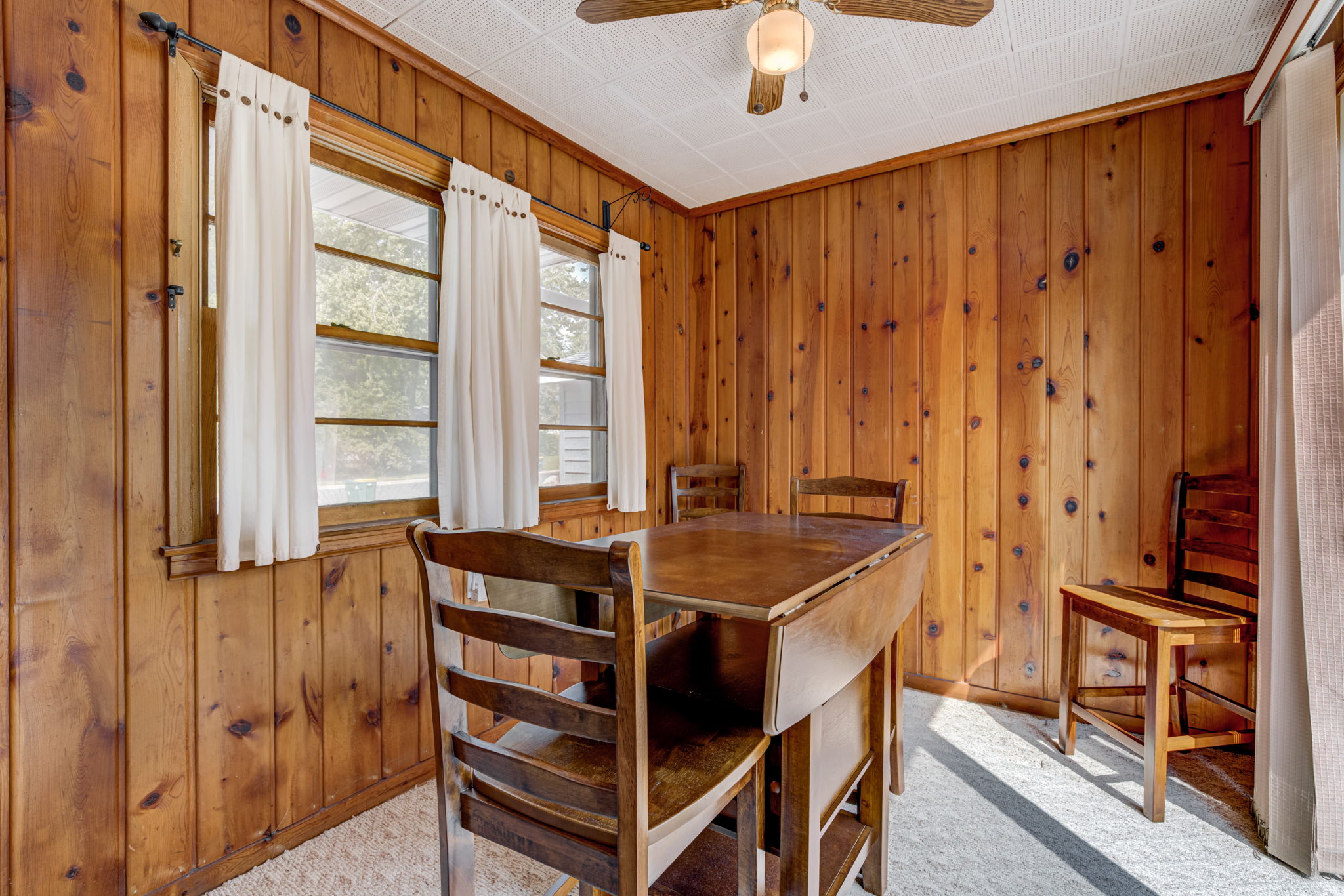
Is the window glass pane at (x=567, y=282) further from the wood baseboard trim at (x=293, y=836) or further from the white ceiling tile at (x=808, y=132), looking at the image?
the wood baseboard trim at (x=293, y=836)

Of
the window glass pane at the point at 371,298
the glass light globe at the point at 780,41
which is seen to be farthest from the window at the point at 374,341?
the glass light globe at the point at 780,41

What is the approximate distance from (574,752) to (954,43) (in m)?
2.37

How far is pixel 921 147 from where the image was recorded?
265 centimetres

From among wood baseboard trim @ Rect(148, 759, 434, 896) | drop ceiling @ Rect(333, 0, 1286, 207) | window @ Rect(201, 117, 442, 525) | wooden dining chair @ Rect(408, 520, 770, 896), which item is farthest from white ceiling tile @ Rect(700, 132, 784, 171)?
wood baseboard trim @ Rect(148, 759, 434, 896)

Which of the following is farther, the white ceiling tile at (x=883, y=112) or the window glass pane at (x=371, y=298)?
the white ceiling tile at (x=883, y=112)

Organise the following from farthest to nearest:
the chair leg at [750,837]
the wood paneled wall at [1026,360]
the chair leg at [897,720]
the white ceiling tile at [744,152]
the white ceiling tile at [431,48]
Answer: the white ceiling tile at [744,152], the wood paneled wall at [1026,360], the white ceiling tile at [431,48], the chair leg at [897,720], the chair leg at [750,837]

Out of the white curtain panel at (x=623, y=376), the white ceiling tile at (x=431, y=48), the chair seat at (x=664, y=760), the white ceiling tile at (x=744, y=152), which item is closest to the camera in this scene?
the chair seat at (x=664, y=760)

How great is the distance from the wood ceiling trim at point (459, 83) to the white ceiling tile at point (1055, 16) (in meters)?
1.68

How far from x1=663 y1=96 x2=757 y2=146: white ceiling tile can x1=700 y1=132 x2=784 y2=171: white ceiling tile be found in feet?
0.15

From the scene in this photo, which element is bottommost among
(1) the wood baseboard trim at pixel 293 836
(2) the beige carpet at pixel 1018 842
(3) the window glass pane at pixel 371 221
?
(2) the beige carpet at pixel 1018 842

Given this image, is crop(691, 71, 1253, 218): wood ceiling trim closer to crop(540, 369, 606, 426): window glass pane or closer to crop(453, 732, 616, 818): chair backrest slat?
crop(540, 369, 606, 426): window glass pane

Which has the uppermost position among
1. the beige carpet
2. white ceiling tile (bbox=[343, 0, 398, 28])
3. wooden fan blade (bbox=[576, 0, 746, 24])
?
white ceiling tile (bbox=[343, 0, 398, 28])

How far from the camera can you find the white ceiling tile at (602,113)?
2.26 meters

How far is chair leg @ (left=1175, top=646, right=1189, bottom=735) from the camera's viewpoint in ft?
6.83
